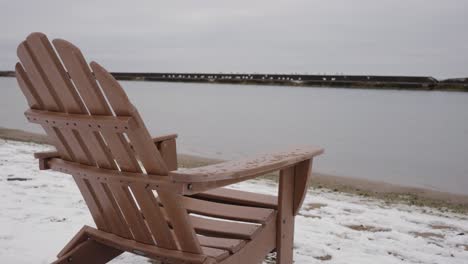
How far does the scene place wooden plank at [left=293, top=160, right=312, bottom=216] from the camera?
7.52 feet

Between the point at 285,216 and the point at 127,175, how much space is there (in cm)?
88

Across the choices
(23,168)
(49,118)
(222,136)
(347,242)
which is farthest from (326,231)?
(222,136)

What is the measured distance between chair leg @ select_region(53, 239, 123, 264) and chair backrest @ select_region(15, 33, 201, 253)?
0.22 meters

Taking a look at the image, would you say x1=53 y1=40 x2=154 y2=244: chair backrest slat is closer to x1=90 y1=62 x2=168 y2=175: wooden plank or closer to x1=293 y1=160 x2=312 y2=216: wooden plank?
x1=90 y1=62 x2=168 y2=175: wooden plank

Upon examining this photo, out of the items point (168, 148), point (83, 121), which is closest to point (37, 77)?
point (83, 121)

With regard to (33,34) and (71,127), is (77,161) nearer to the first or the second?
(71,127)

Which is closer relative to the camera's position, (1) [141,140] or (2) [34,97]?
(1) [141,140]

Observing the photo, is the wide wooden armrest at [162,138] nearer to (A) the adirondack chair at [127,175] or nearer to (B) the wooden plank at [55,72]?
(A) the adirondack chair at [127,175]

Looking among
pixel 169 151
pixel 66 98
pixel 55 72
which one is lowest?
pixel 169 151

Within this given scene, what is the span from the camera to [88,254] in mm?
2256

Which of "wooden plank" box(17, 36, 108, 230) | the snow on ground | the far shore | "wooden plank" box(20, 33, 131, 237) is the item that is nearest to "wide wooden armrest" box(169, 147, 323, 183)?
"wooden plank" box(20, 33, 131, 237)

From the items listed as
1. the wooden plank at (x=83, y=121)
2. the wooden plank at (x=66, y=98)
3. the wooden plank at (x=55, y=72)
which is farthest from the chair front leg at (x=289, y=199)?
the wooden plank at (x=55, y=72)

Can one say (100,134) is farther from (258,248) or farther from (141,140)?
(258,248)

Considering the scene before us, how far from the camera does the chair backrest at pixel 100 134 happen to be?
5.41ft
